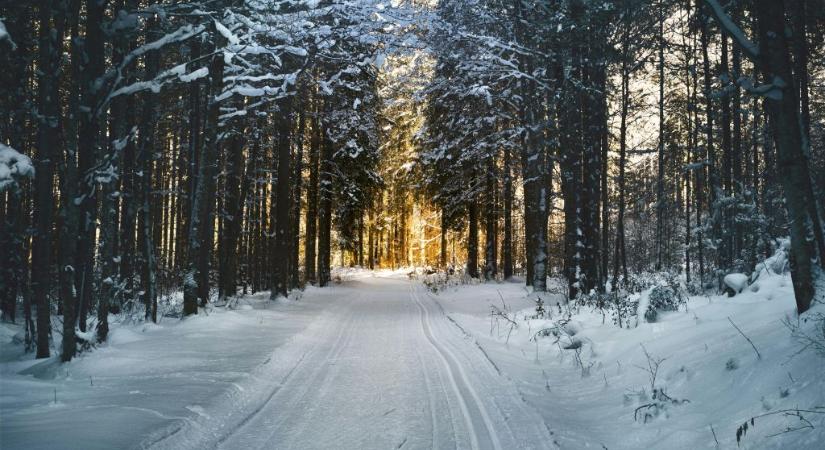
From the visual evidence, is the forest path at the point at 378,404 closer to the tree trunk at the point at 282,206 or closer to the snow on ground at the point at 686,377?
the snow on ground at the point at 686,377

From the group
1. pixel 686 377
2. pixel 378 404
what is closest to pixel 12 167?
pixel 378 404

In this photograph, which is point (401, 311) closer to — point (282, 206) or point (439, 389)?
point (282, 206)

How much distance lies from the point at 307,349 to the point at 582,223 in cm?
874

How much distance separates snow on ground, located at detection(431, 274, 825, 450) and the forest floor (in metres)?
0.02

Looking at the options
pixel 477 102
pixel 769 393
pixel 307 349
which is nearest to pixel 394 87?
pixel 477 102

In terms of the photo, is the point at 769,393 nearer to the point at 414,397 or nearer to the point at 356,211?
the point at 414,397

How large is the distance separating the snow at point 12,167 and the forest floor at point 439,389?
8.30ft

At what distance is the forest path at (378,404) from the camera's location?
463 centimetres

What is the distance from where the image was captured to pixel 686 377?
545 centimetres

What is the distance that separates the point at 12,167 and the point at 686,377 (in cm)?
817

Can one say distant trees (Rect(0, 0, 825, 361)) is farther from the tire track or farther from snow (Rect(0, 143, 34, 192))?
the tire track

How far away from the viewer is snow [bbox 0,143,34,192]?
5572mm

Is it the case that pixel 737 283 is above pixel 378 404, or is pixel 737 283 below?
above

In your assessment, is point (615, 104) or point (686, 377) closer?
point (686, 377)
